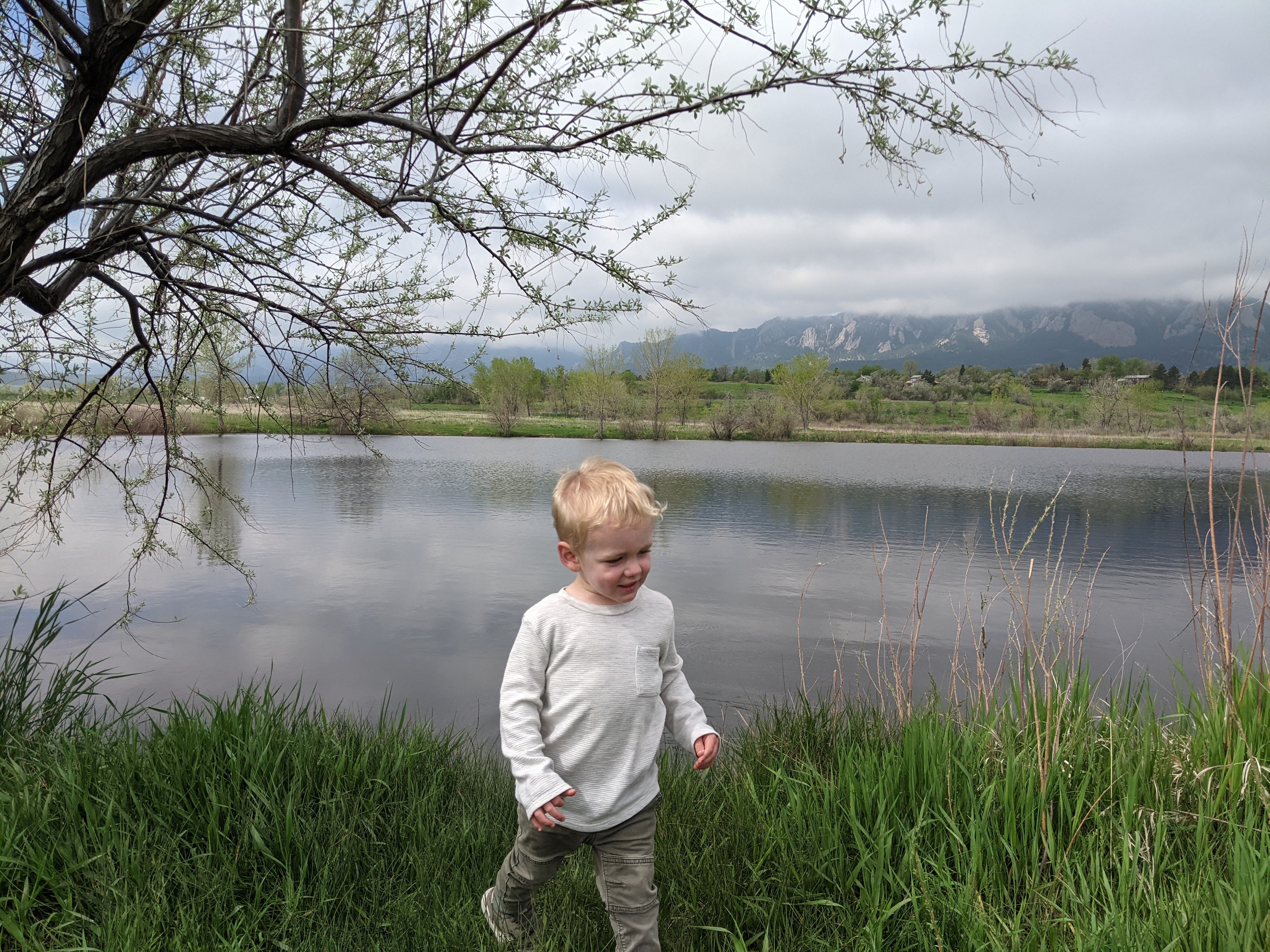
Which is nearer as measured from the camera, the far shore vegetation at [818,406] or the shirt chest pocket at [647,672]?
the shirt chest pocket at [647,672]


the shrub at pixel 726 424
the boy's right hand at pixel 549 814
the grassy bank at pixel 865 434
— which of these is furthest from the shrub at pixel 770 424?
the boy's right hand at pixel 549 814

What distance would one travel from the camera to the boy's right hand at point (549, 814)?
1771 millimetres

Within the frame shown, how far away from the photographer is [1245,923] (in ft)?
5.18

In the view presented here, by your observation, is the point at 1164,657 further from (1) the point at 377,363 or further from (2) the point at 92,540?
(2) the point at 92,540

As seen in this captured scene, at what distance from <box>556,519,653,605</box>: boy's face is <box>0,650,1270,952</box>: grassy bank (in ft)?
3.26

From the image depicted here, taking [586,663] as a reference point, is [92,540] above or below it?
below

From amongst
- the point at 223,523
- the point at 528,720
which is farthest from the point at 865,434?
the point at 528,720

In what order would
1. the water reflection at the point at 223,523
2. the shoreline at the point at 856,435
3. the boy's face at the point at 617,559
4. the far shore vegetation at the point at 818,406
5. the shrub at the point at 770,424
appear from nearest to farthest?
the boy's face at the point at 617,559, the water reflection at the point at 223,523, the shoreline at the point at 856,435, the far shore vegetation at the point at 818,406, the shrub at the point at 770,424

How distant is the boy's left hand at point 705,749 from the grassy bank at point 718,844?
54cm

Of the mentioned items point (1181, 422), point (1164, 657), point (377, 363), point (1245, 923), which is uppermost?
point (377, 363)

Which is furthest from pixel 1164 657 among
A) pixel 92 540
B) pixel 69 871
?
pixel 92 540

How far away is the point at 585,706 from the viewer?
1.88 metres

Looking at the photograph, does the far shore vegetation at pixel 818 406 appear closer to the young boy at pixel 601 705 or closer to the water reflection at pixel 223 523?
the water reflection at pixel 223 523

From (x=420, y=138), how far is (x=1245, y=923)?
340 cm
